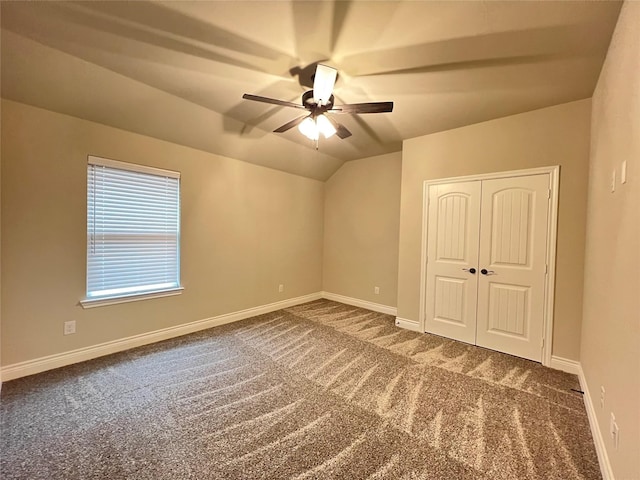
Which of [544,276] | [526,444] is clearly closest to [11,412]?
[526,444]

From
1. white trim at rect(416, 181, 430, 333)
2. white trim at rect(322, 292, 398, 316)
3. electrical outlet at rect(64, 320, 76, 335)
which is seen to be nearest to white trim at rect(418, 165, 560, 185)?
white trim at rect(416, 181, 430, 333)

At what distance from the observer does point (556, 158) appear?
2768 millimetres

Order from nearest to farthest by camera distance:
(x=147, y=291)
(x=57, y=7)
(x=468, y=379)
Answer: (x=57, y=7) < (x=468, y=379) < (x=147, y=291)

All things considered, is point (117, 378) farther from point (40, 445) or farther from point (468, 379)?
point (468, 379)

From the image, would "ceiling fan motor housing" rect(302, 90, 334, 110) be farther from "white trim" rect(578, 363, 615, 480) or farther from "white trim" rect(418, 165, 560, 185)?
"white trim" rect(578, 363, 615, 480)

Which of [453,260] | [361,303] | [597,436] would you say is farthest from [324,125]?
[361,303]

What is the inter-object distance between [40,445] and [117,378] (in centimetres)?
78

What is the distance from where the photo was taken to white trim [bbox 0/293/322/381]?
2.42 metres

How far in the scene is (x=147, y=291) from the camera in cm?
317

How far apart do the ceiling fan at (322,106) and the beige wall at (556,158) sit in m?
1.59

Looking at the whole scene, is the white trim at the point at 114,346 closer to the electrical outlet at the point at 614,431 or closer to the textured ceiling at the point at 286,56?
the textured ceiling at the point at 286,56

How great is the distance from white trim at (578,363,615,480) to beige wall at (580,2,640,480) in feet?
0.19

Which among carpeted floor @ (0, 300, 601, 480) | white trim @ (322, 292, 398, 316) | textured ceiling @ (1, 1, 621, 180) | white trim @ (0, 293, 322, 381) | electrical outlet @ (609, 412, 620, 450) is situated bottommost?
carpeted floor @ (0, 300, 601, 480)

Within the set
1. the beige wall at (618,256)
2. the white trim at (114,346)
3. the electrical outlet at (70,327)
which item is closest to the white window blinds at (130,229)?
the electrical outlet at (70,327)
